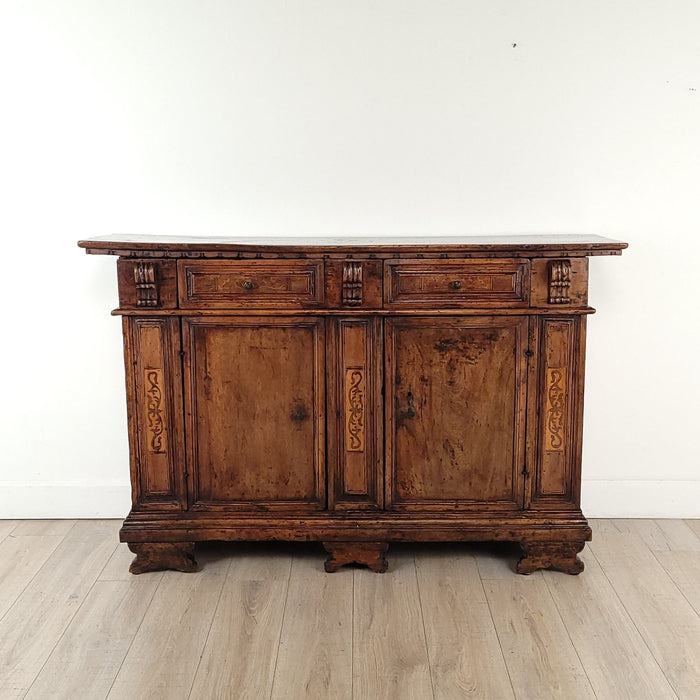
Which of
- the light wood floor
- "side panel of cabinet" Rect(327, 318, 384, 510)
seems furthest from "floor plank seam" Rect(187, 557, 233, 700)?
"side panel of cabinet" Rect(327, 318, 384, 510)

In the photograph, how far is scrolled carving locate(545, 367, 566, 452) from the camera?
2.86 metres

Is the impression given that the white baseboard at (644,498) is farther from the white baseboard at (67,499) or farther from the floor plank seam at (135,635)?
the white baseboard at (67,499)

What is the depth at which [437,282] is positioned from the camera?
279 cm

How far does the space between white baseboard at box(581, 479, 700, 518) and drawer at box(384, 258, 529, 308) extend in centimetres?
99

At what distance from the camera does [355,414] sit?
114 inches

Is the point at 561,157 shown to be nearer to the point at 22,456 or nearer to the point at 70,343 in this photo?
the point at 70,343

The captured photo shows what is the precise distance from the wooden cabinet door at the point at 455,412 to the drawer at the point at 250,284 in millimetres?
287

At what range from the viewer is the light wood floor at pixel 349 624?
2299mm

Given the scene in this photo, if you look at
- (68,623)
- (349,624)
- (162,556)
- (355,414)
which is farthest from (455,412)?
(68,623)

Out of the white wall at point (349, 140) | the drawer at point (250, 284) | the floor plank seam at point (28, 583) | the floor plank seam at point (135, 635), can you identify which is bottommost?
the floor plank seam at point (135, 635)

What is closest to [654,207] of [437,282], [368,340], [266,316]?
[437,282]

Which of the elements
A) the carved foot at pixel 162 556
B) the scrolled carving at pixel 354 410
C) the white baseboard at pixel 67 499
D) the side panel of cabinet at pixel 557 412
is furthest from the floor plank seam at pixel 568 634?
the white baseboard at pixel 67 499

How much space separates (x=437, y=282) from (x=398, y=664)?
45.0 inches

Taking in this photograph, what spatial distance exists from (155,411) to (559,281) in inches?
53.6
